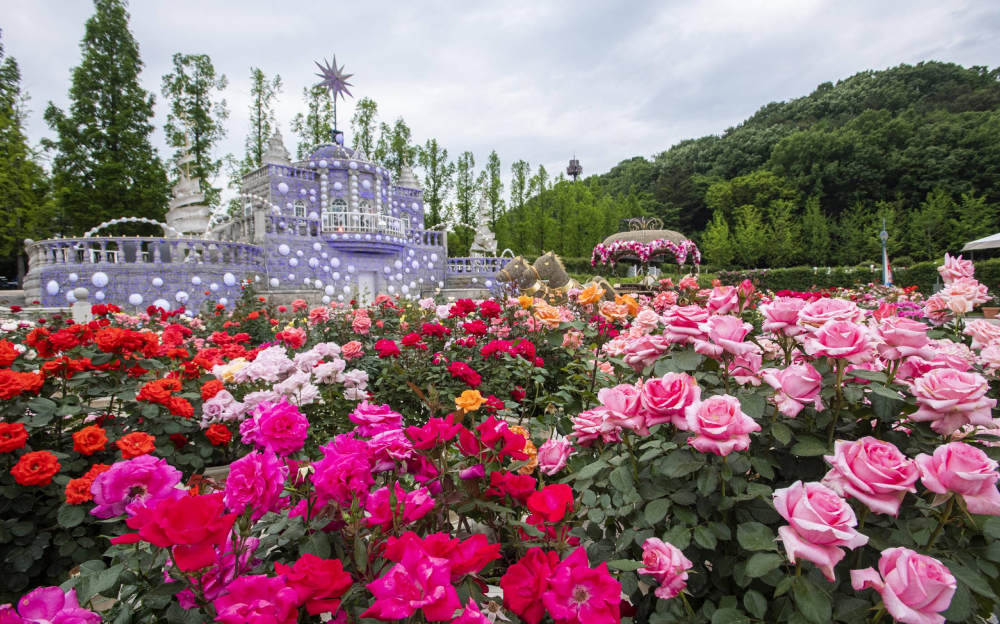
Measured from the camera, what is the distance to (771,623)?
3.55 ft

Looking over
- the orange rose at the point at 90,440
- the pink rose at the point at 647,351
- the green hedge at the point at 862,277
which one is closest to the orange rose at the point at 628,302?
the pink rose at the point at 647,351

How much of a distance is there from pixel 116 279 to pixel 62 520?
1330 cm

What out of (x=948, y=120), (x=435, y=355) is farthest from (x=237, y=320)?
(x=948, y=120)

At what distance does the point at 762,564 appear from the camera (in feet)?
3.11

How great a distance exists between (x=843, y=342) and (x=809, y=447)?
0.27 m

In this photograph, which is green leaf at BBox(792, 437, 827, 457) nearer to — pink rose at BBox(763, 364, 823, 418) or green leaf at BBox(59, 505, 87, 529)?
pink rose at BBox(763, 364, 823, 418)

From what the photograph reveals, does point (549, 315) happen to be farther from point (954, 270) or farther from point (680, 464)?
point (954, 270)

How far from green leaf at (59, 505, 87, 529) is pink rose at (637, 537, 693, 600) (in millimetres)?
2040

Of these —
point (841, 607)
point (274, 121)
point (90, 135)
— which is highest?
point (274, 121)

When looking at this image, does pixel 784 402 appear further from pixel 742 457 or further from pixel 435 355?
pixel 435 355

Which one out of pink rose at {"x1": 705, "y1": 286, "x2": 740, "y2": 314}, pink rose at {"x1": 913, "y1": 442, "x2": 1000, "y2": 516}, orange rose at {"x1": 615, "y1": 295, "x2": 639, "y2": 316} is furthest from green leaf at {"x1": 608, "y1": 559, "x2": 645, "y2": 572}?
orange rose at {"x1": 615, "y1": 295, "x2": 639, "y2": 316}

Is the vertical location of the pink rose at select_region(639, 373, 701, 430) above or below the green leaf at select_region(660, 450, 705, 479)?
above

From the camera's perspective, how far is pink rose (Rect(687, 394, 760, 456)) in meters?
0.99

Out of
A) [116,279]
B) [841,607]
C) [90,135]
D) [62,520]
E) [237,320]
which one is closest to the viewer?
[841,607]
